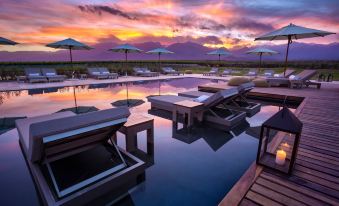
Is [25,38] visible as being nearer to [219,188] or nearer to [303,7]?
[219,188]

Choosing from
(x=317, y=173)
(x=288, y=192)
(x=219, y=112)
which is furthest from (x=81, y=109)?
(x=317, y=173)

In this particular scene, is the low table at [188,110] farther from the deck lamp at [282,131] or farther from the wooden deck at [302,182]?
the wooden deck at [302,182]

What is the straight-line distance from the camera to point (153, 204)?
83.8 inches

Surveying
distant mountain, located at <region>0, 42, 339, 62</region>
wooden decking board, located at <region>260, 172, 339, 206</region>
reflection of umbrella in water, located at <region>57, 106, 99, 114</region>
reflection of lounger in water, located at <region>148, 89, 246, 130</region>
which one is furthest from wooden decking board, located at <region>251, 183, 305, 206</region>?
distant mountain, located at <region>0, 42, 339, 62</region>

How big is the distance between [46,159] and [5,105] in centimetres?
592

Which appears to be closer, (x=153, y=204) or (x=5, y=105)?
(x=153, y=204)

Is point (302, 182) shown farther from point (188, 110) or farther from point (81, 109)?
point (81, 109)

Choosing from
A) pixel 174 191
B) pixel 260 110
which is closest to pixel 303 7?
pixel 260 110

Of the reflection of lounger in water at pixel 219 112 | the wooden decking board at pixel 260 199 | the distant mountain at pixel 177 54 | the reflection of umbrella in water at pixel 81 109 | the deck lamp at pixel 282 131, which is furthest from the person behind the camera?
the distant mountain at pixel 177 54

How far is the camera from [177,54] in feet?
361

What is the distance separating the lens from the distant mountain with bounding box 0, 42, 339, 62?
20797mm

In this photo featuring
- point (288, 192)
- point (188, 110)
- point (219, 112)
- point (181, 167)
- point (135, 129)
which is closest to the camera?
point (288, 192)

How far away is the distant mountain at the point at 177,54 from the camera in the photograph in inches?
819

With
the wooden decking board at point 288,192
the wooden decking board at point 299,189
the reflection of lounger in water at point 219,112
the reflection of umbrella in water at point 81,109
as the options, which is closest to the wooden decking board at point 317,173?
the wooden decking board at point 299,189
